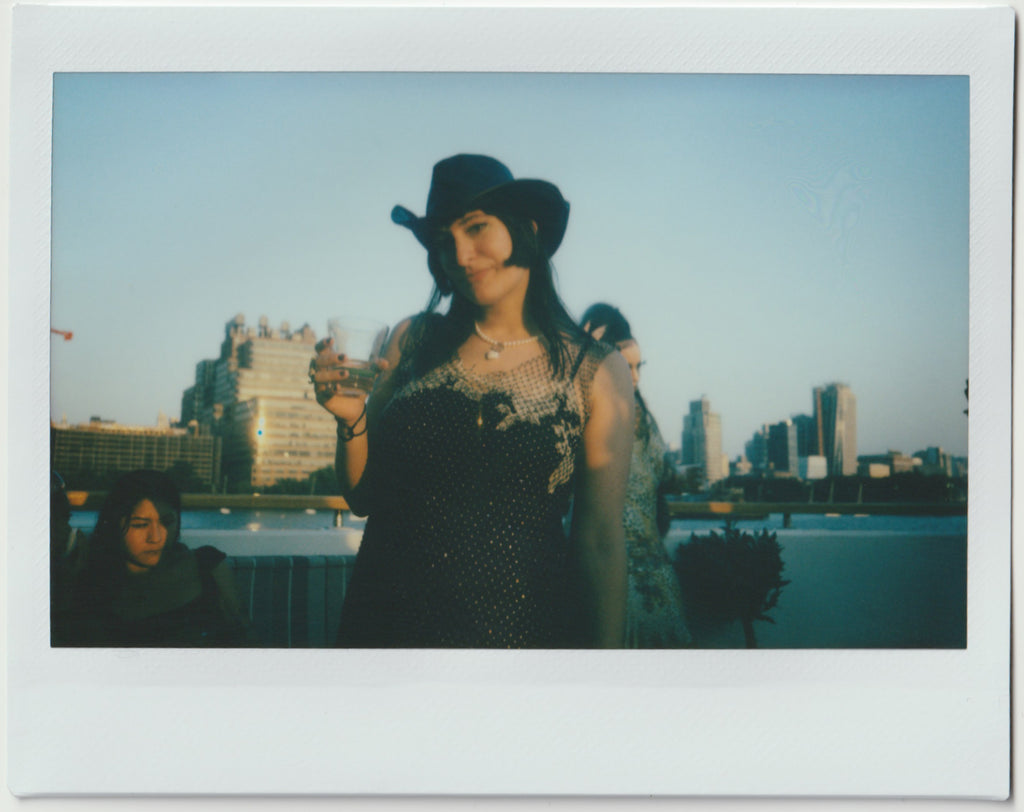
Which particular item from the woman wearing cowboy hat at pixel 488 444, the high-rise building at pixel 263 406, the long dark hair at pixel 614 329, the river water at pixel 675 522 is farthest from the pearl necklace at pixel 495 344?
the river water at pixel 675 522

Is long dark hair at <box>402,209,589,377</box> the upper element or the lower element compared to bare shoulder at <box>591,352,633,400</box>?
upper

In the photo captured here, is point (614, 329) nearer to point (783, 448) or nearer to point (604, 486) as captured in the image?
point (604, 486)

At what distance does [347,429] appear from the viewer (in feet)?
6.03

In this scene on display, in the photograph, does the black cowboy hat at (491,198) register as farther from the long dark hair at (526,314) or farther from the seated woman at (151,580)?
the seated woman at (151,580)

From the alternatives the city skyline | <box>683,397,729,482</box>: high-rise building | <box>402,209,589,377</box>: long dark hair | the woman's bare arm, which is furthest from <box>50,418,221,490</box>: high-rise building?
<box>683,397,729,482</box>: high-rise building

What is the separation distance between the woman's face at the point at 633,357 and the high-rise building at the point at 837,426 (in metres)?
0.41

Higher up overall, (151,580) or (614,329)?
(614,329)

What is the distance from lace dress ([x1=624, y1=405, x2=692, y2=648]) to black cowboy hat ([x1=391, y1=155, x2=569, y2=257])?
49 cm

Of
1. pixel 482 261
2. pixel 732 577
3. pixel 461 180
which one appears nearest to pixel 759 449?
pixel 732 577

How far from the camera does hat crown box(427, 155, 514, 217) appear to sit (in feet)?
6.00

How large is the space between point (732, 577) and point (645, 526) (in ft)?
0.79

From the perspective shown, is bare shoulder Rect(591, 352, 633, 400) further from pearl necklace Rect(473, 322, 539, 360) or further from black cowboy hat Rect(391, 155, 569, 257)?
black cowboy hat Rect(391, 155, 569, 257)

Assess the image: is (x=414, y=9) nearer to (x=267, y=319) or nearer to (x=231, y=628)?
(x=267, y=319)

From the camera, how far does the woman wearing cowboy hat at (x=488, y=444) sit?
1806mm
